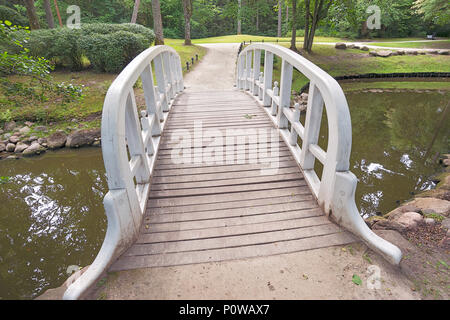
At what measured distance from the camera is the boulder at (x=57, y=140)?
29.1 feet

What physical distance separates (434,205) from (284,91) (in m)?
3.26

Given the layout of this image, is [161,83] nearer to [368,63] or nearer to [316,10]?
[316,10]

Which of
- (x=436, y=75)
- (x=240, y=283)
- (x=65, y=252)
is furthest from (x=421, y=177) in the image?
(x=436, y=75)

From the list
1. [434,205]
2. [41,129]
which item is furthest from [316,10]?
[41,129]

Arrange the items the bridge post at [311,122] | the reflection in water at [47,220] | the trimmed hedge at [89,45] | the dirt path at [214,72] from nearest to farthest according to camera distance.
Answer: the bridge post at [311,122]
the reflection in water at [47,220]
the trimmed hedge at [89,45]
the dirt path at [214,72]

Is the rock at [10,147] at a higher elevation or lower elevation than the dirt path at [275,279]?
lower

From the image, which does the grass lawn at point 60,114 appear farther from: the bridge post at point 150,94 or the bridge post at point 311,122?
the bridge post at point 311,122

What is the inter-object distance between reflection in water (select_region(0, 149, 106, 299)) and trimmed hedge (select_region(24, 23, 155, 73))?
19.4 ft

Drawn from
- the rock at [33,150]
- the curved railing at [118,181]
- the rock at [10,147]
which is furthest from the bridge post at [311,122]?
the rock at [10,147]

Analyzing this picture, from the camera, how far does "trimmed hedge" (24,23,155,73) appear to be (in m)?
11.8

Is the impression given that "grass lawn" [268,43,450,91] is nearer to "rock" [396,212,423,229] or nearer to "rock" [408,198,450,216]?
"rock" [408,198,450,216]

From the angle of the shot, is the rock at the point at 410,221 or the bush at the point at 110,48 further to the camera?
the bush at the point at 110,48
